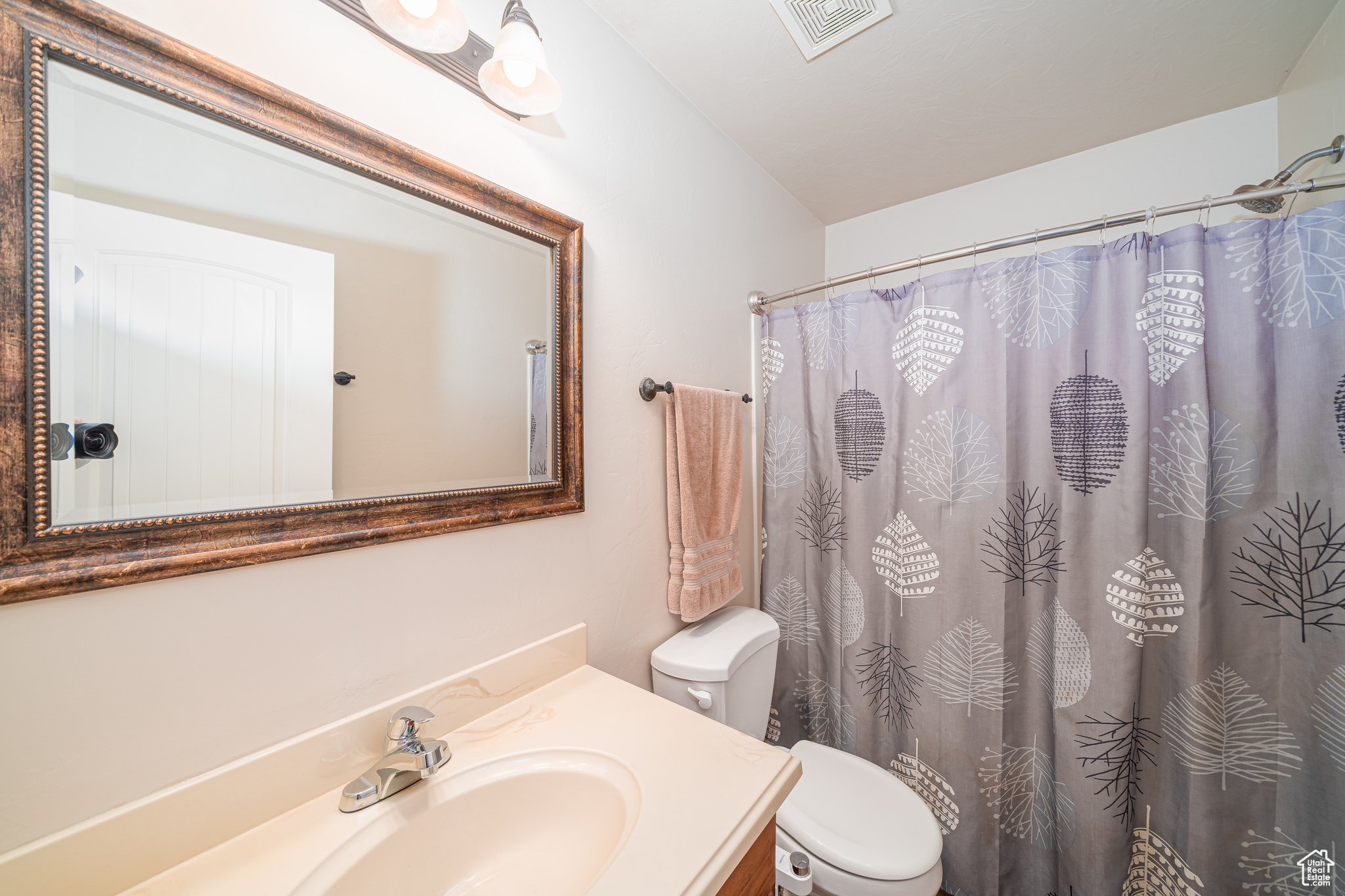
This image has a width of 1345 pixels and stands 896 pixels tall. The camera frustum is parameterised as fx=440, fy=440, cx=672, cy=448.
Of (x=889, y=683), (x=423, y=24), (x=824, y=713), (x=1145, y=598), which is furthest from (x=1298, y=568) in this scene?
(x=423, y=24)

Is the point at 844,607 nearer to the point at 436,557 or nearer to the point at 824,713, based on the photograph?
the point at 824,713

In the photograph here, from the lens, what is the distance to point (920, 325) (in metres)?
1.31

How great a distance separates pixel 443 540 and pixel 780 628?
4.08 ft

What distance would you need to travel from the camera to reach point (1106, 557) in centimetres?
107

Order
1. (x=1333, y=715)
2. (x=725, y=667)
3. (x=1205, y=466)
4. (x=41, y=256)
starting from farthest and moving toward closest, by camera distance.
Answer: (x=725, y=667) → (x=1205, y=466) → (x=1333, y=715) → (x=41, y=256)

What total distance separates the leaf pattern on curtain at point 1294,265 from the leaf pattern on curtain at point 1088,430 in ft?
0.95

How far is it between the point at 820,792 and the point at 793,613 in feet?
1.72

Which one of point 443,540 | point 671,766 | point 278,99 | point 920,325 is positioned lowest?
point 671,766

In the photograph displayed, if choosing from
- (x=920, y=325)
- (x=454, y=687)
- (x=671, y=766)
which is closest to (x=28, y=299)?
(x=454, y=687)

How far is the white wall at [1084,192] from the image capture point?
134cm

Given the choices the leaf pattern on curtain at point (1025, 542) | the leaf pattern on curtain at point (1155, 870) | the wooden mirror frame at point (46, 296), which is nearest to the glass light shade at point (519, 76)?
the wooden mirror frame at point (46, 296)

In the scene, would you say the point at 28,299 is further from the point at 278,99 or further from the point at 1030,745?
the point at 1030,745

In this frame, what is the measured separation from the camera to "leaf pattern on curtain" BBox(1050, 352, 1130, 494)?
107 cm

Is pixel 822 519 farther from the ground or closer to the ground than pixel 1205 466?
closer to the ground
